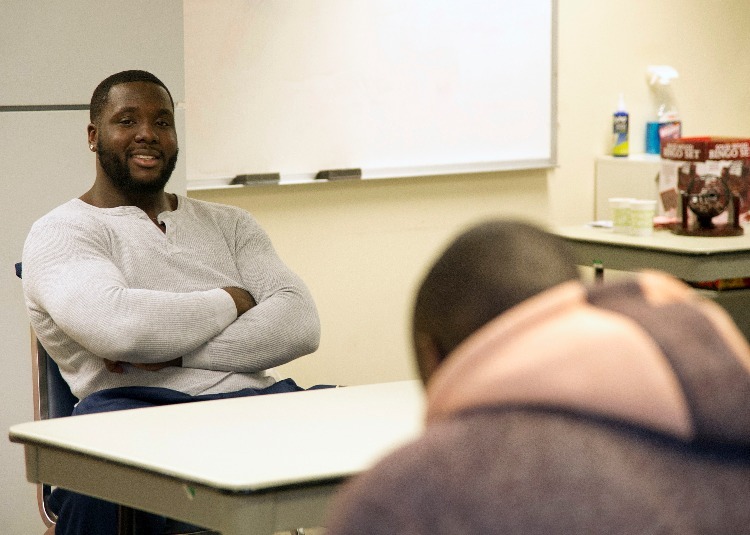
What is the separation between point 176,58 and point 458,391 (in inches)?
103

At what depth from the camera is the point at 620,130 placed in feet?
15.9

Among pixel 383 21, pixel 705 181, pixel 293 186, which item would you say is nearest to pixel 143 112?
pixel 293 186

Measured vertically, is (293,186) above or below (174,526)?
above

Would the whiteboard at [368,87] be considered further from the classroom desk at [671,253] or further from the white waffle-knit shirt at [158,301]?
the white waffle-knit shirt at [158,301]

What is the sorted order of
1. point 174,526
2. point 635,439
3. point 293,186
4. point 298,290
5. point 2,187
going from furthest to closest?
1. point 293,186
2. point 2,187
3. point 298,290
4. point 174,526
5. point 635,439

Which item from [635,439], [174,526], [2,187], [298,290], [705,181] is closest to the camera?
[635,439]

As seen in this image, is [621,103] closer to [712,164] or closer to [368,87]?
[712,164]

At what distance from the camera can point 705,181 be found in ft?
12.5

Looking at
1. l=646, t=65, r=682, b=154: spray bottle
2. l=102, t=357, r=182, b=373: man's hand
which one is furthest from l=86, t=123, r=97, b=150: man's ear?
l=646, t=65, r=682, b=154: spray bottle

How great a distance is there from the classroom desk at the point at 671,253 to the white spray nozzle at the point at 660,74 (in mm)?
1245

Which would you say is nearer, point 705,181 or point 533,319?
point 533,319

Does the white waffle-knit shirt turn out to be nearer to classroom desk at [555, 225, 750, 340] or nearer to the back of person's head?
classroom desk at [555, 225, 750, 340]

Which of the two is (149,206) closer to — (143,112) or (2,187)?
(143,112)

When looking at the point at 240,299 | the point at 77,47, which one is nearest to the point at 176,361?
the point at 240,299
